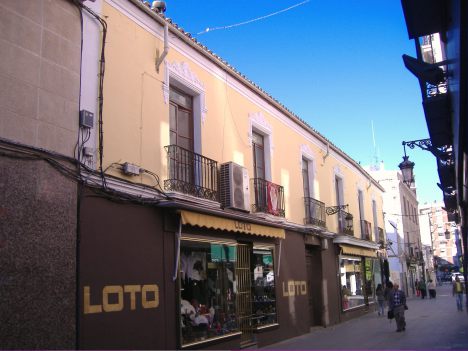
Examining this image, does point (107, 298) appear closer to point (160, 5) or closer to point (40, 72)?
point (40, 72)

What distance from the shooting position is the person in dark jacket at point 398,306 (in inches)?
557

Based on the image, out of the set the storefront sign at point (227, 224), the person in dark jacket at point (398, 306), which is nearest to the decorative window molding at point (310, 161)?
the person in dark jacket at point (398, 306)

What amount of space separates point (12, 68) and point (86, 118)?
1.33 m

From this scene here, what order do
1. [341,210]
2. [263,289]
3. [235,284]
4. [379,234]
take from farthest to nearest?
[379,234]
[341,210]
[263,289]
[235,284]

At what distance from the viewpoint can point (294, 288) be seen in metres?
14.1

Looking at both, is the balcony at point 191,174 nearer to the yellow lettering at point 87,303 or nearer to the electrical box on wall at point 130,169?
the electrical box on wall at point 130,169

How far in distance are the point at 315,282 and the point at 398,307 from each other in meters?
3.18

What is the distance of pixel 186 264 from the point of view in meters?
9.98

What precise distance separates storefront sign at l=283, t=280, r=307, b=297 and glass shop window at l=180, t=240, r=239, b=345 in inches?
102

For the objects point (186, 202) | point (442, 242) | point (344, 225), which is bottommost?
point (186, 202)

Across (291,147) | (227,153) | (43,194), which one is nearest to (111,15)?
(43,194)

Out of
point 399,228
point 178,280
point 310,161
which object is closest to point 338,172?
point 310,161

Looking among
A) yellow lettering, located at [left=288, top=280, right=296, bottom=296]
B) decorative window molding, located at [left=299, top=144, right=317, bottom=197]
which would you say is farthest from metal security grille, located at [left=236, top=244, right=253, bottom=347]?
decorative window molding, located at [left=299, top=144, right=317, bottom=197]

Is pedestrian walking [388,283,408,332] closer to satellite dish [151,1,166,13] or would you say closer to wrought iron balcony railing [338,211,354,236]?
wrought iron balcony railing [338,211,354,236]
